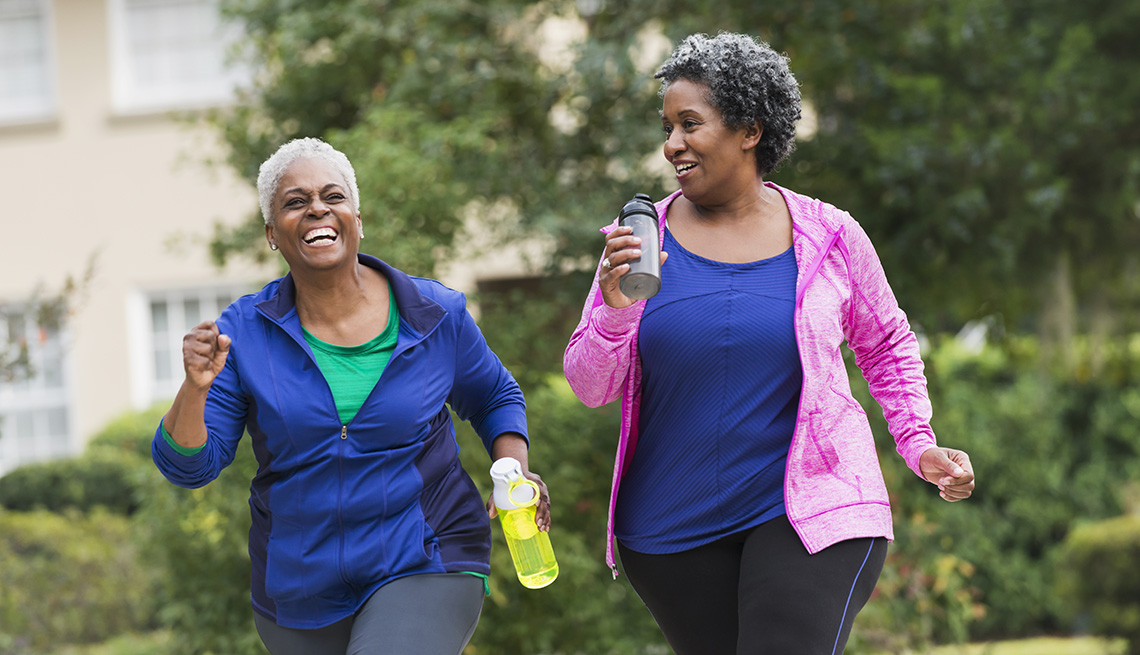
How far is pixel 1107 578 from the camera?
836 centimetres

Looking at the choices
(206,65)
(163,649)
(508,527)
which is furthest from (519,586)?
(206,65)

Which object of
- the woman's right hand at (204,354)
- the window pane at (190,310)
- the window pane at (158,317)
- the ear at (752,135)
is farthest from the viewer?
the window pane at (158,317)

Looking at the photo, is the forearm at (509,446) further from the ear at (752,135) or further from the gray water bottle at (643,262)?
the ear at (752,135)

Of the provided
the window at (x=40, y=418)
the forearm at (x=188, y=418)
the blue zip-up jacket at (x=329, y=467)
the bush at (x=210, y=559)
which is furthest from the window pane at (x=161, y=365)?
the forearm at (x=188, y=418)

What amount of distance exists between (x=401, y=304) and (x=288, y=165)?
1.46 ft

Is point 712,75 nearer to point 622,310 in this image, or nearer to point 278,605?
point 622,310

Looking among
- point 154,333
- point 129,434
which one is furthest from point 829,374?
point 154,333

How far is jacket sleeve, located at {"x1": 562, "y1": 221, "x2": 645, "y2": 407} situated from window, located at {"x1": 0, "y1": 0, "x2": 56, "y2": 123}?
507 inches

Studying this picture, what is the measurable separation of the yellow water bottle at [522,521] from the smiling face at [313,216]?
2.22ft

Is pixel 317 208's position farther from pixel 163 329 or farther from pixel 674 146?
pixel 163 329

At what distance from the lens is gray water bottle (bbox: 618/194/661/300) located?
2.90 m

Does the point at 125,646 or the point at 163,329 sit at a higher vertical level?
the point at 163,329

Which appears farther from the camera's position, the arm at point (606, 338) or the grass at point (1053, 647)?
the grass at point (1053, 647)

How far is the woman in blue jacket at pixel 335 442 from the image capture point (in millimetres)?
2975
